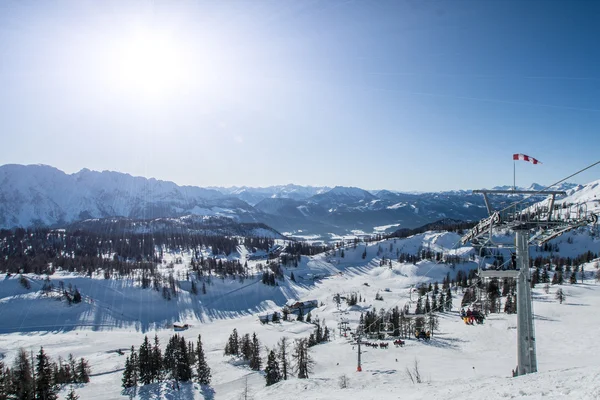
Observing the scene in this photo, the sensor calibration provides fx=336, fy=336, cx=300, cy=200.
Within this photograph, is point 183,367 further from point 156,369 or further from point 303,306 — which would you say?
point 303,306

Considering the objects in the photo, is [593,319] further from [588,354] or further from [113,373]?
[113,373]

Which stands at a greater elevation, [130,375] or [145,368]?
[145,368]

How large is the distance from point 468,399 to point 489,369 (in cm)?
4299

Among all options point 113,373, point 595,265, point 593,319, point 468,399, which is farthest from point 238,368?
point 595,265

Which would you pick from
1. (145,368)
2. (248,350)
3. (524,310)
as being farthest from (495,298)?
(524,310)

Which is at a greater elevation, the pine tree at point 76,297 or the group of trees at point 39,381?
the group of trees at point 39,381

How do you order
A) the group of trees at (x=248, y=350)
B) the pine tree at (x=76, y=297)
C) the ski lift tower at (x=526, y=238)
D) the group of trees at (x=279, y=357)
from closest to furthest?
the ski lift tower at (x=526, y=238), the group of trees at (x=279, y=357), the group of trees at (x=248, y=350), the pine tree at (x=76, y=297)

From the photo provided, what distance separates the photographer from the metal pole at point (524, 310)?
2005cm

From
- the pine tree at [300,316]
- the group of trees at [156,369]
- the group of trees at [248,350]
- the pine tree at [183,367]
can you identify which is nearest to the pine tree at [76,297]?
the group of trees at [248,350]

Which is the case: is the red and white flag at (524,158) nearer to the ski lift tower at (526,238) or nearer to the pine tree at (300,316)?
the ski lift tower at (526,238)

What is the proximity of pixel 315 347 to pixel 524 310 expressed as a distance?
75.8 meters

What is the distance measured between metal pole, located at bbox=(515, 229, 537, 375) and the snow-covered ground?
1.13 meters

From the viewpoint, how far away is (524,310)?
20.2 m

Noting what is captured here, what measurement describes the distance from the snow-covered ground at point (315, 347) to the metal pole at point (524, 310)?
113 cm
